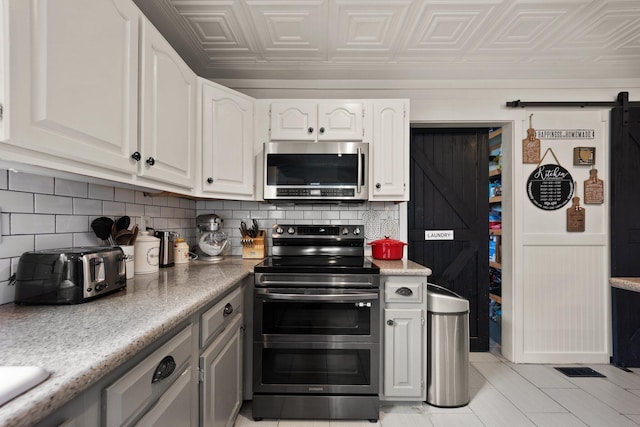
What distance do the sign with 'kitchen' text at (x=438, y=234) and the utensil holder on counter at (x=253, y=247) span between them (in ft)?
5.03

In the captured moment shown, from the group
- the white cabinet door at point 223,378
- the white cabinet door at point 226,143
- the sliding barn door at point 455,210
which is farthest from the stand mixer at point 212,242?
the sliding barn door at point 455,210

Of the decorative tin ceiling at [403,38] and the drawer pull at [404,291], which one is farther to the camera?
the drawer pull at [404,291]

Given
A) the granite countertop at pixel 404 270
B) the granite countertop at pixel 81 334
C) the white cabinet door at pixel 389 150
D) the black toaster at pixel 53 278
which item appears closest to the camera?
the granite countertop at pixel 81 334

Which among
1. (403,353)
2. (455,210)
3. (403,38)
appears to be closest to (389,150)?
(403,38)

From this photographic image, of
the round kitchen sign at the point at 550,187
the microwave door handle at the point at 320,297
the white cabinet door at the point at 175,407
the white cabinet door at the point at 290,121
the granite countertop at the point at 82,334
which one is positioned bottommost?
the white cabinet door at the point at 175,407

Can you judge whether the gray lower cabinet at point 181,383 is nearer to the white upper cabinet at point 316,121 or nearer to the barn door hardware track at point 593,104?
the white upper cabinet at point 316,121

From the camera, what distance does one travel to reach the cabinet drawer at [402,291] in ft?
6.51

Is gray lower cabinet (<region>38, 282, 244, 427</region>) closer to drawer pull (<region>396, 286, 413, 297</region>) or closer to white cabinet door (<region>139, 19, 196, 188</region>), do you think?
white cabinet door (<region>139, 19, 196, 188</region>)

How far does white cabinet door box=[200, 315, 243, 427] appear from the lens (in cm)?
131

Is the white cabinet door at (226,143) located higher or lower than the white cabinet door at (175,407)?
higher

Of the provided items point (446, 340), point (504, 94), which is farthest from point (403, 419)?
point (504, 94)

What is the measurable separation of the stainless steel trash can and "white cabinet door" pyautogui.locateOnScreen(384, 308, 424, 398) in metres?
0.10

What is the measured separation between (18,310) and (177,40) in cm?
187

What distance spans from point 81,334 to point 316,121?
1976 millimetres
